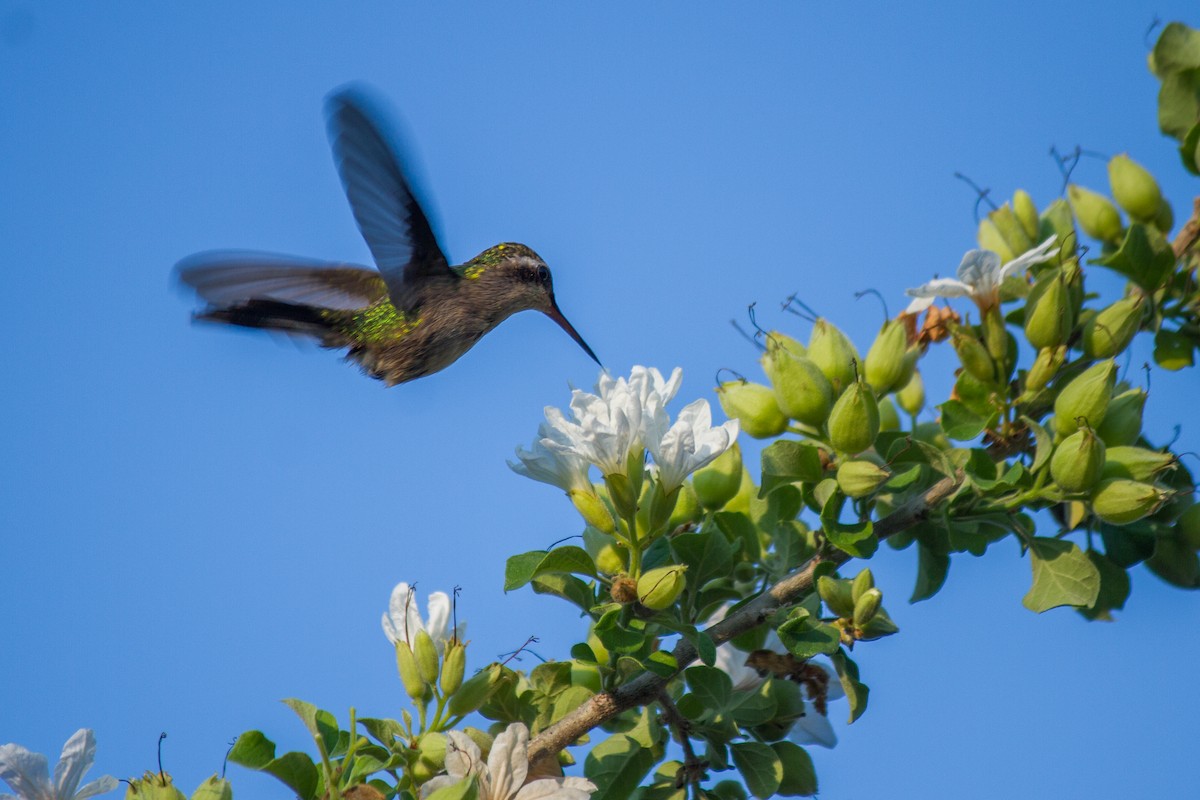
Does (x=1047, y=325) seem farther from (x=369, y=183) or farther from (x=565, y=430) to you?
(x=369, y=183)

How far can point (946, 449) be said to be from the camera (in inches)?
131

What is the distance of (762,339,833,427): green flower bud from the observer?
126 inches

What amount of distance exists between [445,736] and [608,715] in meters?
0.40

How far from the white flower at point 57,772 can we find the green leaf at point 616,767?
4.07 feet

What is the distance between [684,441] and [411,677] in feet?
3.12

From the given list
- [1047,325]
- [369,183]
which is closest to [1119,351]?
[1047,325]

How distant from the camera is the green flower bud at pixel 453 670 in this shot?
2975 mm

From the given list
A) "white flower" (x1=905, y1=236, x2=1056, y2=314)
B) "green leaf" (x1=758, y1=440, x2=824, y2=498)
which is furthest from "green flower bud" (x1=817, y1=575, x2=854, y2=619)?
"white flower" (x1=905, y1=236, x2=1056, y2=314)

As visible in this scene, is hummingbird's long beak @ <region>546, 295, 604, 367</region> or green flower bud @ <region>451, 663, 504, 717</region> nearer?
green flower bud @ <region>451, 663, 504, 717</region>

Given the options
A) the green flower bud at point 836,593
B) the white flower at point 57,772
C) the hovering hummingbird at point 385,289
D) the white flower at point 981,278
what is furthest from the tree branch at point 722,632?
the hovering hummingbird at point 385,289

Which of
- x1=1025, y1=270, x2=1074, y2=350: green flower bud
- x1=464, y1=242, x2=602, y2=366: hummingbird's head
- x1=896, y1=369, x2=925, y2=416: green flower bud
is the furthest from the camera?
x1=464, y1=242, x2=602, y2=366: hummingbird's head

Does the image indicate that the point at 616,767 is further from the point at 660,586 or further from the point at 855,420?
the point at 855,420

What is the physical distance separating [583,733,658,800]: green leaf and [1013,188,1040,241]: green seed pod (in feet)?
7.16

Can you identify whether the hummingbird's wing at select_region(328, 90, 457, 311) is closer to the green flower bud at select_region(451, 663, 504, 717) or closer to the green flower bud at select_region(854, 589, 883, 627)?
the green flower bud at select_region(451, 663, 504, 717)
